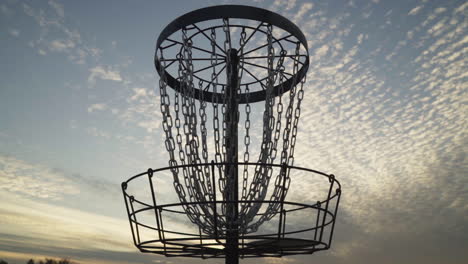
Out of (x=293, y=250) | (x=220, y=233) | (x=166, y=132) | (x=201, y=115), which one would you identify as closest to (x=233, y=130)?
(x=201, y=115)

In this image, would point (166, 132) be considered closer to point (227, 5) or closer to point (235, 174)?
point (235, 174)

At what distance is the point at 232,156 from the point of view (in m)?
3.27

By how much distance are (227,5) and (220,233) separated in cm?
193

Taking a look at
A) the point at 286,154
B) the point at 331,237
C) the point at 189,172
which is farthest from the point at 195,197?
the point at 331,237

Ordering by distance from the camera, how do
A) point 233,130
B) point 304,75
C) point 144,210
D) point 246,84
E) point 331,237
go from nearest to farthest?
point 144,210
point 331,237
point 233,130
point 304,75
point 246,84

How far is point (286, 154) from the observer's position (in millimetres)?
3434

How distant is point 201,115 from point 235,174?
2.28ft

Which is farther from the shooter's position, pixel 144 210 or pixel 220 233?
pixel 220 233

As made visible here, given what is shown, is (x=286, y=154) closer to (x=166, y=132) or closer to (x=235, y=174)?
(x=235, y=174)

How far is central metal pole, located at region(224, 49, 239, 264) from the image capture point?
10.2ft

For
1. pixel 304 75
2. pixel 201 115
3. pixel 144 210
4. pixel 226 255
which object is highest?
pixel 304 75

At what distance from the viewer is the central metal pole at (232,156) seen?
3.10 metres

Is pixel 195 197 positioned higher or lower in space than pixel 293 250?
higher


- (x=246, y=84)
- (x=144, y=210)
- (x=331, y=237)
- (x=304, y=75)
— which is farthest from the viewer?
(x=246, y=84)
